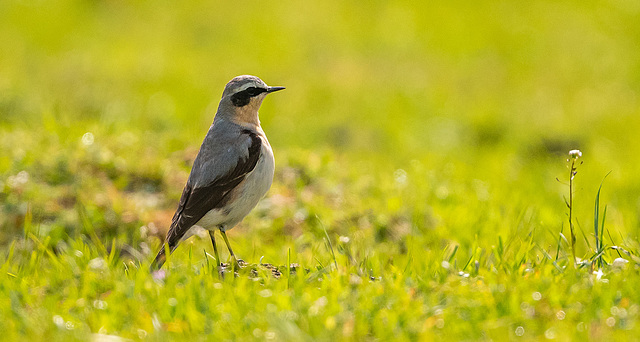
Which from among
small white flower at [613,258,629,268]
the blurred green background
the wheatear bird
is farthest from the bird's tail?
small white flower at [613,258,629,268]

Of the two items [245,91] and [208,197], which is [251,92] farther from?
[208,197]

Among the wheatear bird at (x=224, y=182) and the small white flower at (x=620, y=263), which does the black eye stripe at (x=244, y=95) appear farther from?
the small white flower at (x=620, y=263)

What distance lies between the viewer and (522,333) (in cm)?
425

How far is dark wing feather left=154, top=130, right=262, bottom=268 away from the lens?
229 inches

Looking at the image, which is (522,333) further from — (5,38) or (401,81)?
(5,38)

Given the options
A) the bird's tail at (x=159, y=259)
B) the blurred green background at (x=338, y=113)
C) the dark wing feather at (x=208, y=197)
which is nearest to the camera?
the bird's tail at (x=159, y=259)

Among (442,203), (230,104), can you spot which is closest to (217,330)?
(230,104)

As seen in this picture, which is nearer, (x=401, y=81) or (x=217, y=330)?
(x=217, y=330)

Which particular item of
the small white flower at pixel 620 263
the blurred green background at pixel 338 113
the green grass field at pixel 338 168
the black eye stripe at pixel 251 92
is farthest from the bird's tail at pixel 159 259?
the small white flower at pixel 620 263

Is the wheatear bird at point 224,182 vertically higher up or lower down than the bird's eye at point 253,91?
lower down

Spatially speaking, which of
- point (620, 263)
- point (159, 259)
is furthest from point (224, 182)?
point (620, 263)

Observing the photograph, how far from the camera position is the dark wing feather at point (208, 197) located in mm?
5828

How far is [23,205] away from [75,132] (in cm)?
193

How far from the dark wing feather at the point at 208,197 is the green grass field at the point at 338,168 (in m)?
0.33
